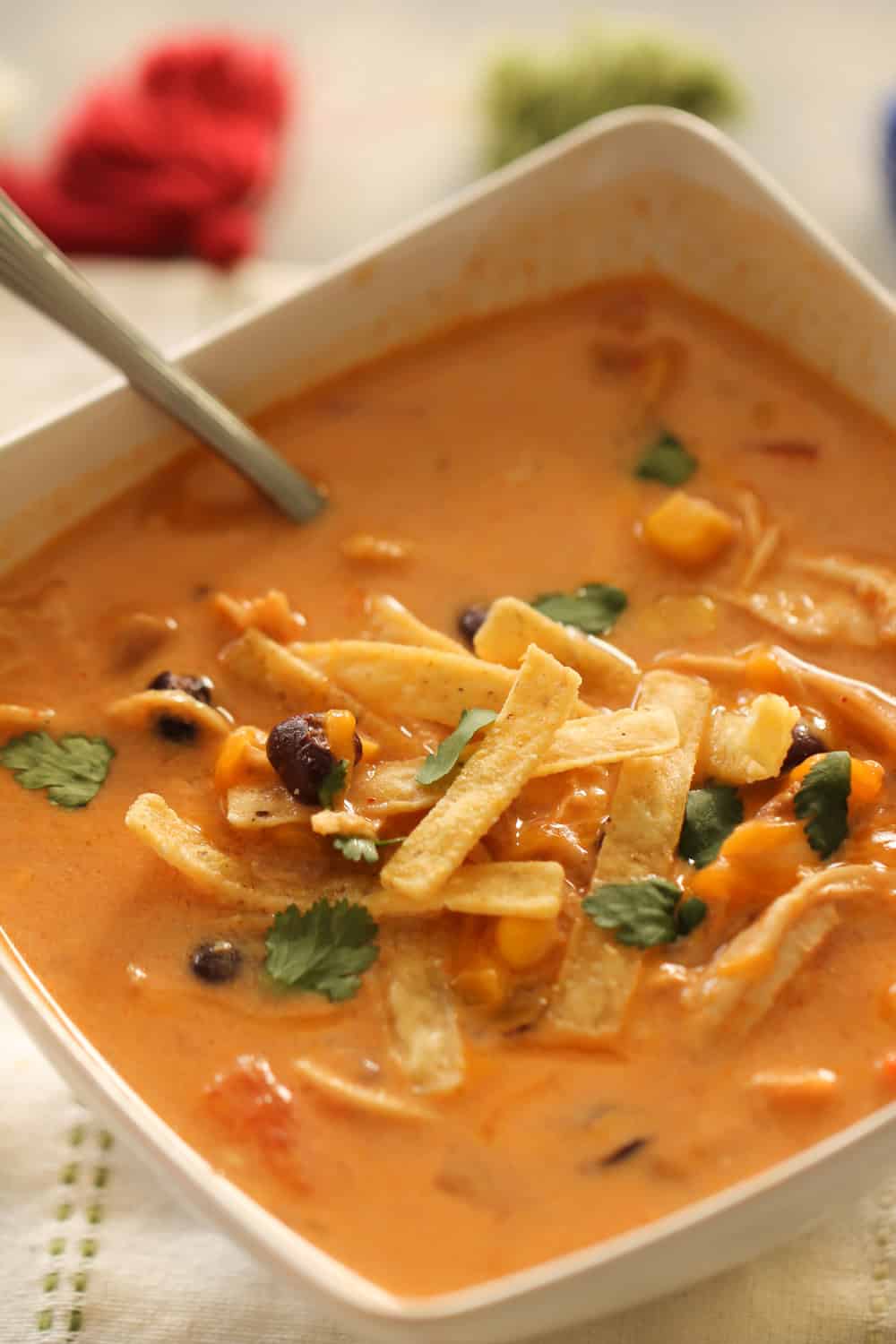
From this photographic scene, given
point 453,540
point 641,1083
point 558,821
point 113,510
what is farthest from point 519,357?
point 641,1083

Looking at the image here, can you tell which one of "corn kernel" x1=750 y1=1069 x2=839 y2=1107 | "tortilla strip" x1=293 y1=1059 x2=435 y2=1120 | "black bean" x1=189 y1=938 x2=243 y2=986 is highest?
"corn kernel" x1=750 y1=1069 x2=839 y2=1107

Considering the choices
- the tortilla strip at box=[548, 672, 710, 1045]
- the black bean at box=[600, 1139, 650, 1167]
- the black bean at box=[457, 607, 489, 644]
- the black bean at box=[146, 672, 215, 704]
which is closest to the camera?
the black bean at box=[600, 1139, 650, 1167]

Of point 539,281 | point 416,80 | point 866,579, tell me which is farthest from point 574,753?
point 416,80

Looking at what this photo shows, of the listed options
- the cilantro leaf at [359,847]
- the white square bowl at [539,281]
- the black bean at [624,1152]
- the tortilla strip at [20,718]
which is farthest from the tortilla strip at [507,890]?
the white square bowl at [539,281]

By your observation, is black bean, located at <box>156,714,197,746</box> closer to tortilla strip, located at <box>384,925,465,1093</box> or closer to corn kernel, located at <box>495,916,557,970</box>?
tortilla strip, located at <box>384,925,465,1093</box>

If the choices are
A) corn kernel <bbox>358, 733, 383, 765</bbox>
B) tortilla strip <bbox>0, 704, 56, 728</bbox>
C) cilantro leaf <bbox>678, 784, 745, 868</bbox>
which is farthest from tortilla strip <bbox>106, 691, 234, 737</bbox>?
cilantro leaf <bbox>678, 784, 745, 868</bbox>

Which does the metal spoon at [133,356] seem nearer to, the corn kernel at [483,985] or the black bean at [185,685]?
the black bean at [185,685]

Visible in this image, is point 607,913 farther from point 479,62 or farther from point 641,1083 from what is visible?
point 479,62

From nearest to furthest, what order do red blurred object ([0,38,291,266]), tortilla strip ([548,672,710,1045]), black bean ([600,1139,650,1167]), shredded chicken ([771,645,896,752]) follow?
black bean ([600,1139,650,1167]), tortilla strip ([548,672,710,1045]), shredded chicken ([771,645,896,752]), red blurred object ([0,38,291,266])
